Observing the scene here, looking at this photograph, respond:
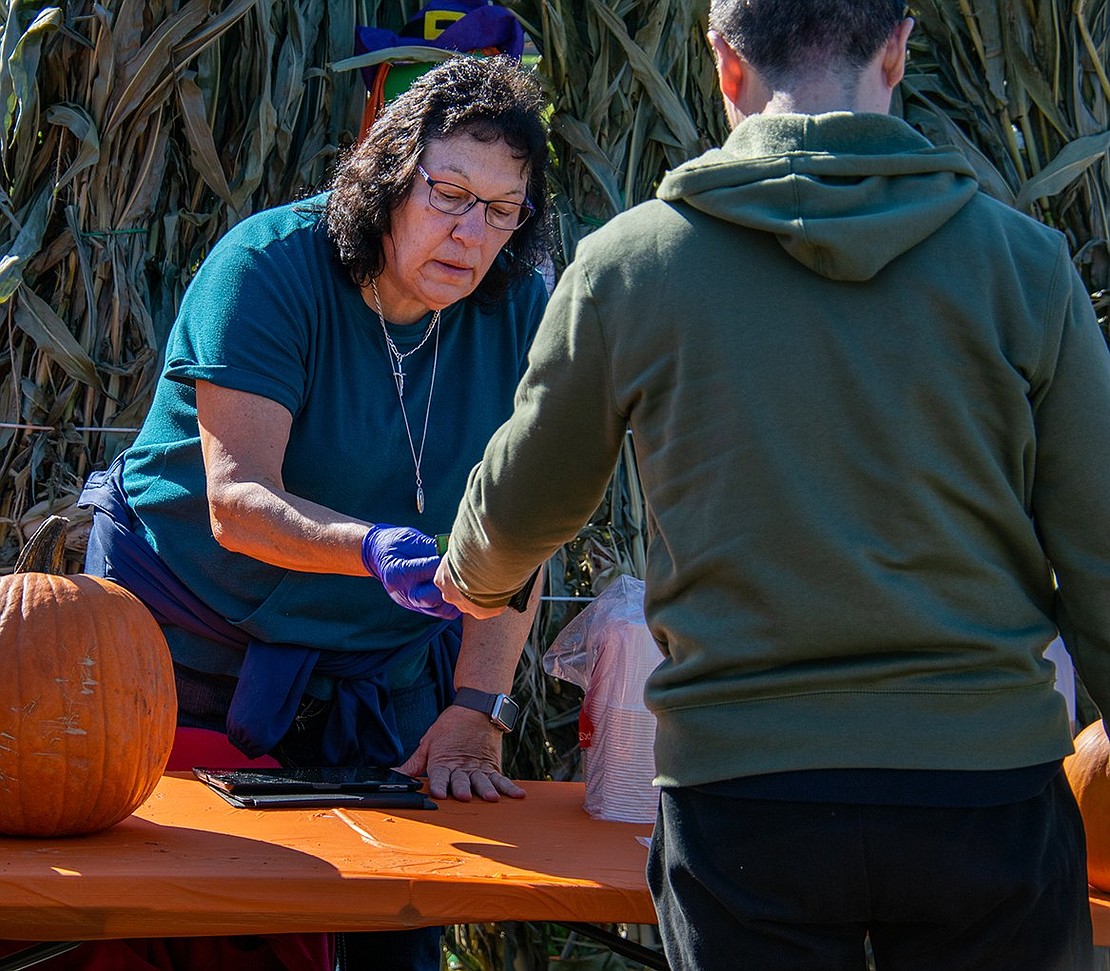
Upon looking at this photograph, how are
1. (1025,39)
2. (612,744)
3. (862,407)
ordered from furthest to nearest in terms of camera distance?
(1025,39), (612,744), (862,407)

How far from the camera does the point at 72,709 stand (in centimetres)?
167

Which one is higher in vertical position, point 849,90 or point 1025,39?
point 1025,39

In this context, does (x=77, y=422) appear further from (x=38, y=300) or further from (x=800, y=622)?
(x=800, y=622)

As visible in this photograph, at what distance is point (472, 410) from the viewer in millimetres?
2334

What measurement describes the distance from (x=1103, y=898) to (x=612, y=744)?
650 mm

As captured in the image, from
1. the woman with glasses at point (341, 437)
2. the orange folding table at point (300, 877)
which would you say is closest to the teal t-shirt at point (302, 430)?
the woman with glasses at point (341, 437)

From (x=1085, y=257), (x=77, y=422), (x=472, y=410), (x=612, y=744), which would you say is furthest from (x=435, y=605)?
(x=1085, y=257)

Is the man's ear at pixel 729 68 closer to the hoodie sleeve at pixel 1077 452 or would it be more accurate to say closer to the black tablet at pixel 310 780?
the hoodie sleeve at pixel 1077 452

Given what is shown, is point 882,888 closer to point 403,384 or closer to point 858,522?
point 858,522

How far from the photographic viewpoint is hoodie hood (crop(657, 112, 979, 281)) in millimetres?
1174

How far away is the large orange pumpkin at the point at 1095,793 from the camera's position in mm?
1672

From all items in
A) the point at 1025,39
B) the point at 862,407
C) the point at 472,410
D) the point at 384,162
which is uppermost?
the point at 1025,39

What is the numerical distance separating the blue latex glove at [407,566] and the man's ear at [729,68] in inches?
27.7

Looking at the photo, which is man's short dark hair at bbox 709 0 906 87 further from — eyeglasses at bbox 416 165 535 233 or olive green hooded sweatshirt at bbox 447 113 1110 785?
eyeglasses at bbox 416 165 535 233
